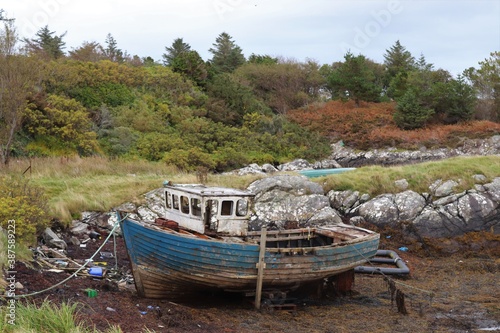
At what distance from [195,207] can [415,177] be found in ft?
35.6

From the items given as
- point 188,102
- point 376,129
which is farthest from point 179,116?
point 376,129

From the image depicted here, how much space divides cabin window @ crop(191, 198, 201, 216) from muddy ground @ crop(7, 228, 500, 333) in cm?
195

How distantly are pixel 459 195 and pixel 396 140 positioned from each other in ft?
55.4

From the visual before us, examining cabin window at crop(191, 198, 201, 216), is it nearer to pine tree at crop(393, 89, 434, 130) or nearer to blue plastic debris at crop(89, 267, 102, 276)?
blue plastic debris at crop(89, 267, 102, 276)

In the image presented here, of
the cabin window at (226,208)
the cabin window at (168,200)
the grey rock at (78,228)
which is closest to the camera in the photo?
the cabin window at (226,208)

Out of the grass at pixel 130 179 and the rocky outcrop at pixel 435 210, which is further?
the rocky outcrop at pixel 435 210

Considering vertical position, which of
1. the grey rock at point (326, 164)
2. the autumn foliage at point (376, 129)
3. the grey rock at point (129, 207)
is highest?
the autumn foliage at point (376, 129)

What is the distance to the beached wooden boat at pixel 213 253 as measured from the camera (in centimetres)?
1130

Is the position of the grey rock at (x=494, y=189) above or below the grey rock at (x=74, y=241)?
above

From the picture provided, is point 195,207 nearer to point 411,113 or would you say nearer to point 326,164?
point 326,164

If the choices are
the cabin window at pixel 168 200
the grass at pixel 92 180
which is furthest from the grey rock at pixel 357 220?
the cabin window at pixel 168 200

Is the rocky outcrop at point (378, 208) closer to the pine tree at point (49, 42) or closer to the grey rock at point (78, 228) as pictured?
the grey rock at point (78, 228)

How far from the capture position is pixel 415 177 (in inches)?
797

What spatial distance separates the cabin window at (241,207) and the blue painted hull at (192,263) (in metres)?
0.70
